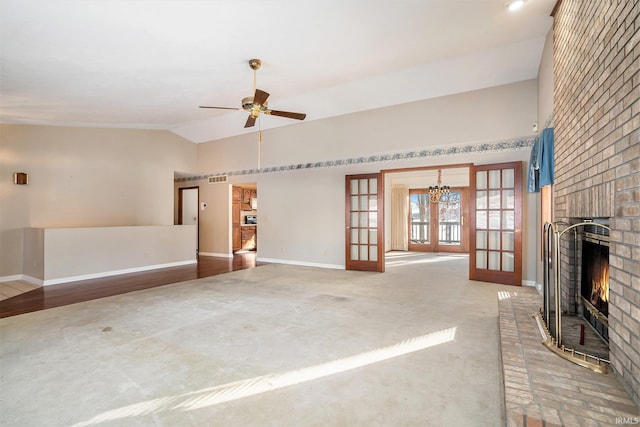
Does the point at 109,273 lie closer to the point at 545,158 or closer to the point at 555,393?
the point at 555,393

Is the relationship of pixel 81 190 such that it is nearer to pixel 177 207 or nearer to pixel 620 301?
pixel 177 207

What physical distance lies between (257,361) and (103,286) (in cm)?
408

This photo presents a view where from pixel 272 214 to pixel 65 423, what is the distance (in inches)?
235

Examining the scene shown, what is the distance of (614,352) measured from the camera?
1.80 metres

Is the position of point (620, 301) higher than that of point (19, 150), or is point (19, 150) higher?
point (19, 150)

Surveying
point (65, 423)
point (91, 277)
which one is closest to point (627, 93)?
point (65, 423)

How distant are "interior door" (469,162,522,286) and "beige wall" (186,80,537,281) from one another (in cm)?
18

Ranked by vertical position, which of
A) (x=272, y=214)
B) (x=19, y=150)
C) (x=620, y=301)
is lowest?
(x=620, y=301)

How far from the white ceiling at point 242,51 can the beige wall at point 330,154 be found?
343mm

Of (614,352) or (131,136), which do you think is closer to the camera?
(614,352)

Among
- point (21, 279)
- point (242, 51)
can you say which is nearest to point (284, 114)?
point (242, 51)

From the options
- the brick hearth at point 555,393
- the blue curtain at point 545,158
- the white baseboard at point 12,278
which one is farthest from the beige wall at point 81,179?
the blue curtain at point 545,158

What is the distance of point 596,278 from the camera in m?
2.39

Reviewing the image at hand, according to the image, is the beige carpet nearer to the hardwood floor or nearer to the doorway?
the hardwood floor
